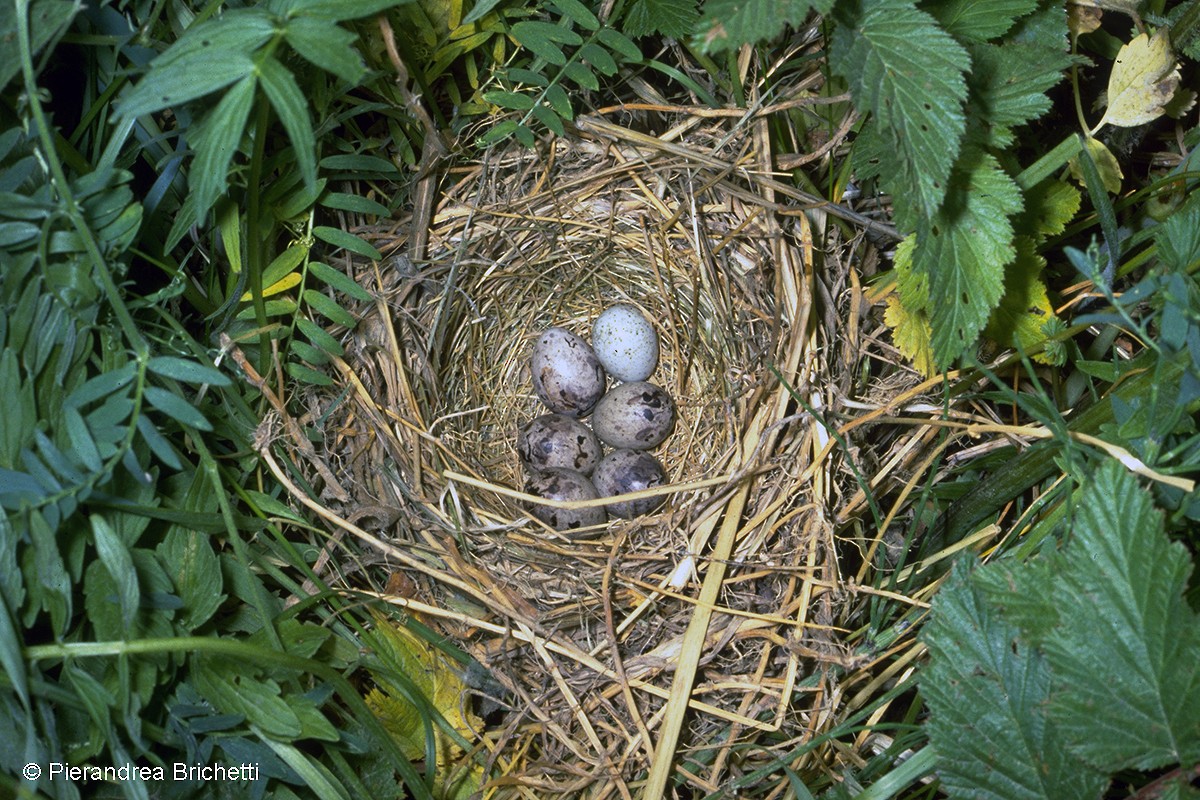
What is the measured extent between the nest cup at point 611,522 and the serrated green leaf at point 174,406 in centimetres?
37

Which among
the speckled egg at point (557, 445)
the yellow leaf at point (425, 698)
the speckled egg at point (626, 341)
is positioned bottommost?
the yellow leaf at point (425, 698)

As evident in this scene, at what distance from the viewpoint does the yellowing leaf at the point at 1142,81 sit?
3.83 feet

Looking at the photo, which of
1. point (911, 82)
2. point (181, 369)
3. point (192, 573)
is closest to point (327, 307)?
point (181, 369)

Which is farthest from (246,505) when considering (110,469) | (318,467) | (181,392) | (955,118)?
(955,118)

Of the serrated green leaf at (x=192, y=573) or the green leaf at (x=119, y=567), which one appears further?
the serrated green leaf at (x=192, y=573)

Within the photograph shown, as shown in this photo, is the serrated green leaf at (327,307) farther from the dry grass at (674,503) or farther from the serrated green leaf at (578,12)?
the serrated green leaf at (578,12)

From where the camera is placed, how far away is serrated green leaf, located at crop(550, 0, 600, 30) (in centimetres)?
125

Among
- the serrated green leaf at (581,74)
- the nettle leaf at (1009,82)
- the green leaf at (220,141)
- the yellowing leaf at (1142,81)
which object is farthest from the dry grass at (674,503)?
the green leaf at (220,141)

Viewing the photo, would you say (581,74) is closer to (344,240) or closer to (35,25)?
(344,240)

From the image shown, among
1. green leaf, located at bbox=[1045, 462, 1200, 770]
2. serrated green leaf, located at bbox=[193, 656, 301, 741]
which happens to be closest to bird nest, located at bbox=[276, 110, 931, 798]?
serrated green leaf, located at bbox=[193, 656, 301, 741]

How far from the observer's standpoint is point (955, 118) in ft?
3.16

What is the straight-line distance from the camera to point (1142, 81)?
118 centimetres

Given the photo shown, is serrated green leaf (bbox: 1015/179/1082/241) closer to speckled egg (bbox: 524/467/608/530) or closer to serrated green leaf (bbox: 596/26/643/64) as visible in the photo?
serrated green leaf (bbox: 596/26/643/64)

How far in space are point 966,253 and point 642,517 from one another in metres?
0.63
